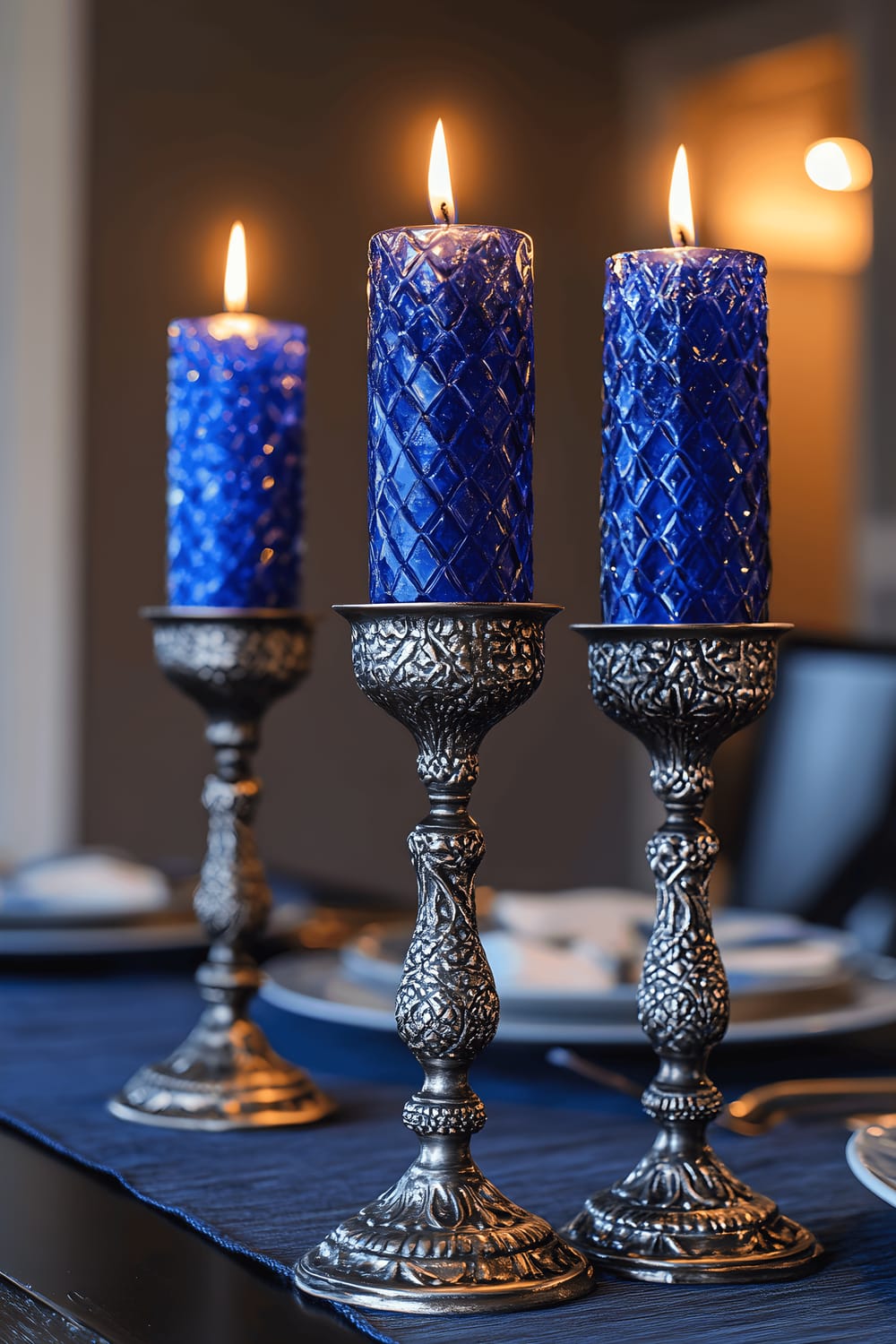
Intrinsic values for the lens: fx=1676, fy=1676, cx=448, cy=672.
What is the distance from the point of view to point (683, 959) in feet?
2.06

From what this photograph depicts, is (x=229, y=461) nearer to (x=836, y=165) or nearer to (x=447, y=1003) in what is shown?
(x=447, y=1003)

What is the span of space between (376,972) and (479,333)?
486 millimetres

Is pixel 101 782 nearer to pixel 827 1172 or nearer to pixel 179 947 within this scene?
pixel 179 947

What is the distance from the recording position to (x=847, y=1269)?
60 cm

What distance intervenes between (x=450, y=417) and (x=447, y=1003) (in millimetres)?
206

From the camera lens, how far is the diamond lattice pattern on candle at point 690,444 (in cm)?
62

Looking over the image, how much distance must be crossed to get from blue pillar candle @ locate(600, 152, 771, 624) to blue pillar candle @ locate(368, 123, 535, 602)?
0.05 metres

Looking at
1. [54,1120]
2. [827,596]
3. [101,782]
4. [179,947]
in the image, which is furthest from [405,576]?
[827,596]

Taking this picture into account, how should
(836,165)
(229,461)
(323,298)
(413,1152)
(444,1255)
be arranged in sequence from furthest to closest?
(836,165) → (323,298) → (229,461) → (413,1152) → (444,1255)

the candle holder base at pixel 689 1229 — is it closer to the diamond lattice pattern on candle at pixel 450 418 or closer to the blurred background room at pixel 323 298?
the diamond lattice pattern on candle at pixel 450 418

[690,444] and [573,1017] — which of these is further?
[573,1017]

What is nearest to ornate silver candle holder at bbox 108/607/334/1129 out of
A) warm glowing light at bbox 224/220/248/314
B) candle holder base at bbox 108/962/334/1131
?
candle holder base at bbox 108/962/334/1131

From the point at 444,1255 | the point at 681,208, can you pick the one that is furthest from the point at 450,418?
the point at 444,1255

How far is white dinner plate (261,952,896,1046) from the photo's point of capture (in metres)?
0.87
